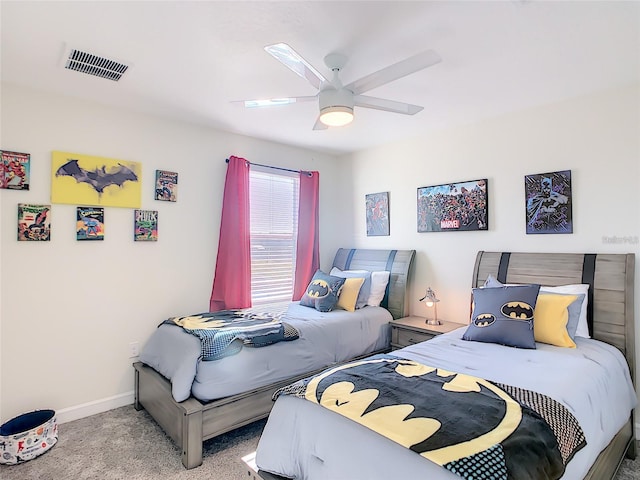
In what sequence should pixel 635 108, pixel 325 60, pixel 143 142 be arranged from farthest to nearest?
pixel 143 142 → pixel 635 108 → pixel 325 60

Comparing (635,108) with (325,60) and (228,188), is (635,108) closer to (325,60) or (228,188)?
(325,60)

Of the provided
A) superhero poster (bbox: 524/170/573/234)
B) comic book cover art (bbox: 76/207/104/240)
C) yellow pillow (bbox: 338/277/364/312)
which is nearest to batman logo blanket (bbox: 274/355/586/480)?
yellow pillow (bbox: 338/277/364/312)

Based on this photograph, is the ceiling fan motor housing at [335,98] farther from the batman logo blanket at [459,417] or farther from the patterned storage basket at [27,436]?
the patterned storage basket at [27,436]

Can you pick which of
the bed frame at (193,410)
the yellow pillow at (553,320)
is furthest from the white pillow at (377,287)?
the yellow pillow at (553,320)

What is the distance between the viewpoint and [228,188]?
3484 mm

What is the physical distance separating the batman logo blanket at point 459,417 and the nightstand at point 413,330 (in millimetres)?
1387

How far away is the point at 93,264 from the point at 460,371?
278 centimetres

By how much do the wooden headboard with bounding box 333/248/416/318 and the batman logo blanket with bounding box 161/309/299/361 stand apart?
1.29m

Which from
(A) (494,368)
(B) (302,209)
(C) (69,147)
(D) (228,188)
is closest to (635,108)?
(A) (494,368)

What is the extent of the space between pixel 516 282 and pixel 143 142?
339cm

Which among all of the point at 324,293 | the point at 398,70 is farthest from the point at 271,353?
the point at 398,70

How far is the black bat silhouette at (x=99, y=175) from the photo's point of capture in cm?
270

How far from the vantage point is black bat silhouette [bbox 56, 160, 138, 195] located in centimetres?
270

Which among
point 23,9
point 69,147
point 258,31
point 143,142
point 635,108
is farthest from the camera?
point 143,142
